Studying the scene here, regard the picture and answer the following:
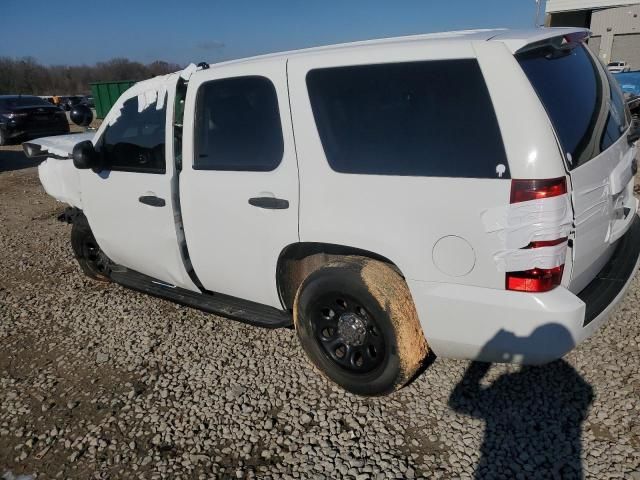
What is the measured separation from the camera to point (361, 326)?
2.57 meters

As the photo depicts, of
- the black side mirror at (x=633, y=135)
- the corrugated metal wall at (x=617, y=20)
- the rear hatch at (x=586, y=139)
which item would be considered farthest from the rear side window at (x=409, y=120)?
the corrugated metal wall at (x=617, y=20)

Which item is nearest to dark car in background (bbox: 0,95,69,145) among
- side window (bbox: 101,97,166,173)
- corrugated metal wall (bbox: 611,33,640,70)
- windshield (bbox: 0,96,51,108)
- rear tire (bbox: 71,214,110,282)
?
windshield (bbox: 0,96,51,108)

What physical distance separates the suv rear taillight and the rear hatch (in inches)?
4.8

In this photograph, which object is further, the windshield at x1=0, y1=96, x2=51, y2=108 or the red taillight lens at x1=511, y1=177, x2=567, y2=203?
the windshield at x1=0, y1=96, x2=51, y2=108

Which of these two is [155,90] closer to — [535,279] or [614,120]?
[535,279]

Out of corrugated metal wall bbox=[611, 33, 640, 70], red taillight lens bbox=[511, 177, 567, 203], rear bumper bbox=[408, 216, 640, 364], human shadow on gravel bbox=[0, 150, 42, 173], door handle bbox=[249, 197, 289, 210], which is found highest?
corrugated metal wall bbox=[611, 33, 640, 70]

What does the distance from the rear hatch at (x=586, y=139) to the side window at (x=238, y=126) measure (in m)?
1.32

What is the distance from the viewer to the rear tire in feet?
14.0

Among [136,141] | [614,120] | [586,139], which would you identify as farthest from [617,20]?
[136,141]

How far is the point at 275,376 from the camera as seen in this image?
9.82 feet

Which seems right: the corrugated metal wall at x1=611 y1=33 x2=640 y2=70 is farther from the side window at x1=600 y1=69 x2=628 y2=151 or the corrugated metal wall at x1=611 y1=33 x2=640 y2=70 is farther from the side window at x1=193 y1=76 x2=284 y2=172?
the side window at x1=193 y1=76 x2=284 y2=172

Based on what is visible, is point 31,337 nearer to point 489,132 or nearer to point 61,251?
point 61,251

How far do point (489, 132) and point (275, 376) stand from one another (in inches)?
76.3

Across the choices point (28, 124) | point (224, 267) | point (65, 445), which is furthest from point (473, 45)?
point (28, 124)
